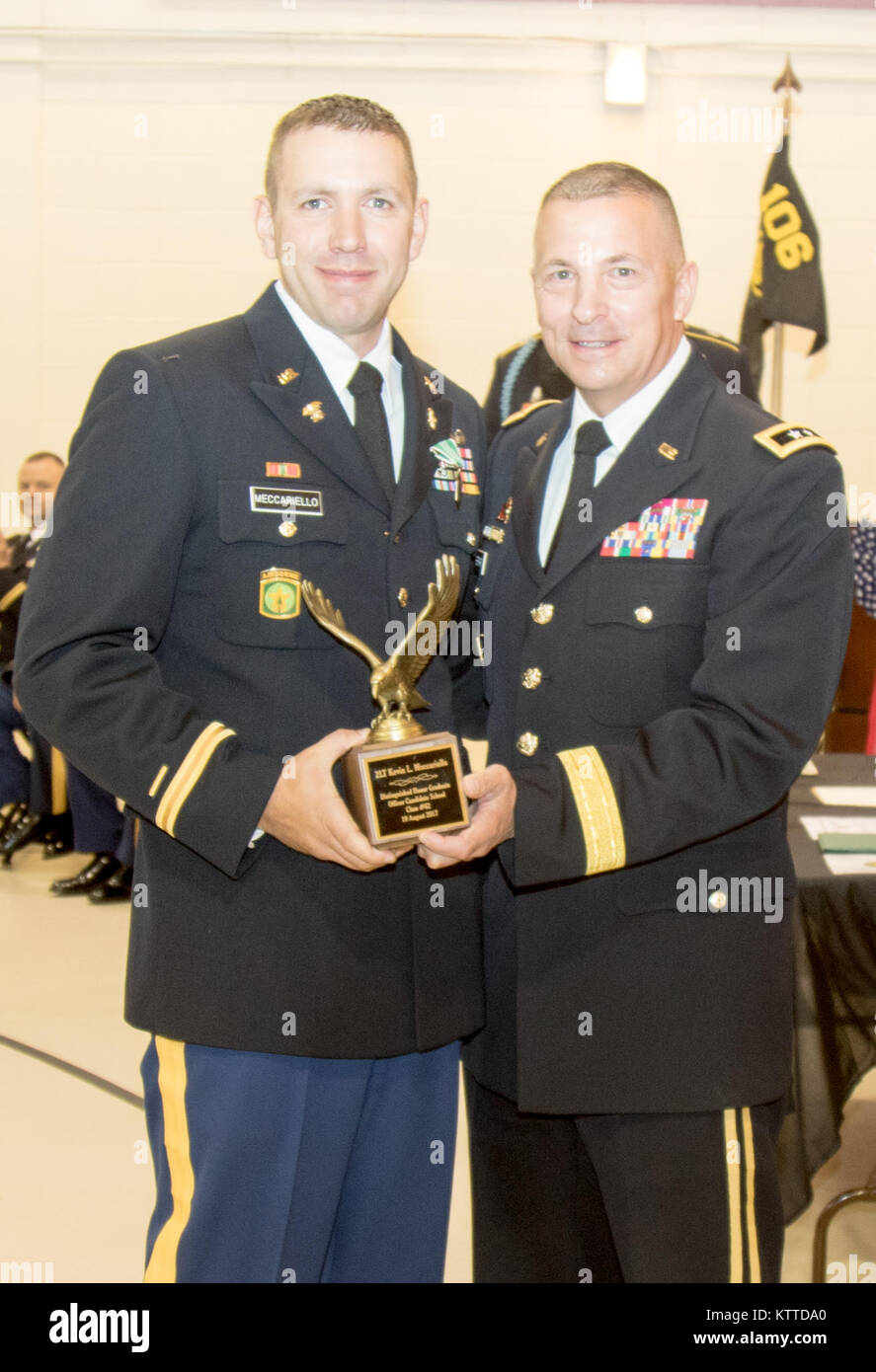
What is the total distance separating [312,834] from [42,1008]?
2766mm

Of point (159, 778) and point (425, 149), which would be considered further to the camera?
point (425, 149)

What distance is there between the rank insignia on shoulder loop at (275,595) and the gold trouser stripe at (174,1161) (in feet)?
1.59

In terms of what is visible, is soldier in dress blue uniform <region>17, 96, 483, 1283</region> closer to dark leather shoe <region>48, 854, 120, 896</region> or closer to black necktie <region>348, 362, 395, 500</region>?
black necktie <region>348, 362, 395, 500</region>

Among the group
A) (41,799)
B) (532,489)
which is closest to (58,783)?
(41,799)

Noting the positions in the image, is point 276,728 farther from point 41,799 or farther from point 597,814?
point 41,799

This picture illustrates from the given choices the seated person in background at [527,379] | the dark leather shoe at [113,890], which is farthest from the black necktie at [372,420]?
the dark leather shoe at [113,890]

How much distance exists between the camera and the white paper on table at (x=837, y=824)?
2.57m

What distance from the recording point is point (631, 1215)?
60.9 inches

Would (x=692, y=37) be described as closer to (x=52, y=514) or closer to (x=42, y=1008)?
Result: (x=42, y=1008)

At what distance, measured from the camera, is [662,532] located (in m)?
1.56

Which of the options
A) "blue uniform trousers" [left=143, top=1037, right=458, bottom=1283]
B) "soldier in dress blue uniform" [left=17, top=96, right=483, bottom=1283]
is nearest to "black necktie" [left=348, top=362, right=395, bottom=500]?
"soldier in dress blue uniform" [left=17, top=96, right=483, bottom=1283]

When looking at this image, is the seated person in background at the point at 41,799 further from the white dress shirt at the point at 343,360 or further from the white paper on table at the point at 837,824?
the white dress shirt at the point at 343,360

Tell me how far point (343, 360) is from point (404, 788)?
55cm

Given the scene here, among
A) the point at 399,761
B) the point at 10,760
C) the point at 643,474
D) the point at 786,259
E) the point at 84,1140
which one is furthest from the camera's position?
the point at 786,259
